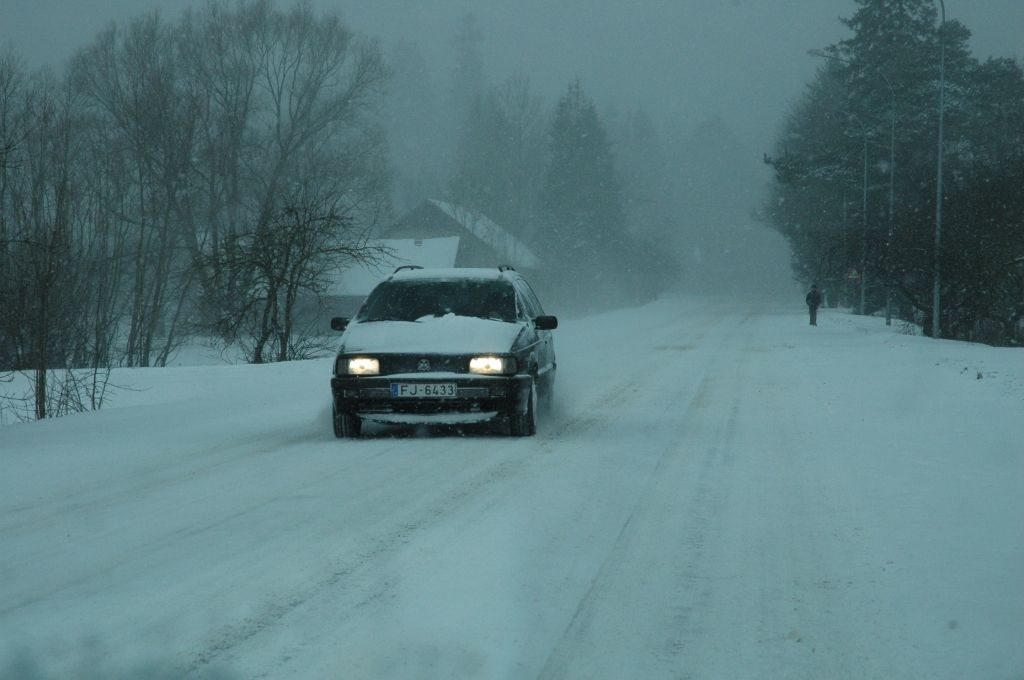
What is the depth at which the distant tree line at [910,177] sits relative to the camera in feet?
101

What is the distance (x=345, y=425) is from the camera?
10523mm

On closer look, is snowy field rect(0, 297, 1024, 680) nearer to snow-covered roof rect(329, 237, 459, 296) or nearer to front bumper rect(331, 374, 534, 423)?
front bumper rect(331, 374, 534, 423)

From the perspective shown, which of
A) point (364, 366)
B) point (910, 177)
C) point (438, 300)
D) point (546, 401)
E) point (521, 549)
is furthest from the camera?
point (910, 177)

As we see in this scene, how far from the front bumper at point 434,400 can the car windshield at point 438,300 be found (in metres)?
1.28

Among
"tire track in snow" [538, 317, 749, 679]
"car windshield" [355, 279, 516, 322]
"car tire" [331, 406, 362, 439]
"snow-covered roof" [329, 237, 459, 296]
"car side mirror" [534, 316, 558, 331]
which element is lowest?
"tire track in snow" [538, 317, 749, 679]

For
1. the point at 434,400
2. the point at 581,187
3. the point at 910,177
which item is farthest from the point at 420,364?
the point at 581,187

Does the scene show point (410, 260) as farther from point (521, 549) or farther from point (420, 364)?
point (521, 549)

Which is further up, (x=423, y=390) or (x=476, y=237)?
(x=476, y=237)

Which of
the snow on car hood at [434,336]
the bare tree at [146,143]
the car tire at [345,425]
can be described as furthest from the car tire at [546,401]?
the bare tree at [146,143]

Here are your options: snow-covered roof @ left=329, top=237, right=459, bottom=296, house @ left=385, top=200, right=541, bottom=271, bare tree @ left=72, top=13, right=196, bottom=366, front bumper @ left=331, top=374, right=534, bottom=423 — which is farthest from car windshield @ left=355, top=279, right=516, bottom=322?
house @ left=385, top=200, right=541, bottom=271

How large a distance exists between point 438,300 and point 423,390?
5.94 ft

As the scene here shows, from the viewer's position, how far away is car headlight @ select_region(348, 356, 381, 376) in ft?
33.6

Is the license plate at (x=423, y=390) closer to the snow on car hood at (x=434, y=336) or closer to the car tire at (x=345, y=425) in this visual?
the snow on car hood at (x=434, y=336)

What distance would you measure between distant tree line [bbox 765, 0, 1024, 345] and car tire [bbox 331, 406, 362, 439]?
23272 mm
